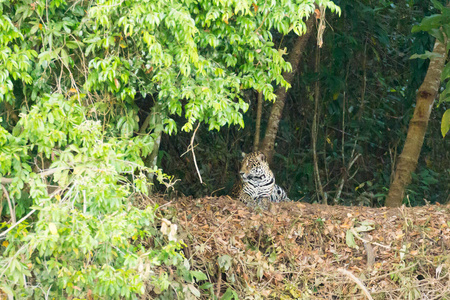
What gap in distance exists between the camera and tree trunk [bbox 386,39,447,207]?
7.97 metres

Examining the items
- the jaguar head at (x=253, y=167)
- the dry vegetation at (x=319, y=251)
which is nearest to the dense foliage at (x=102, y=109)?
the dry vegetation at (x=319, y=251)

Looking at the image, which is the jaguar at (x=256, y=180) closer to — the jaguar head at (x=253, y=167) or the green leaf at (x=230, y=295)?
the jaguar head at (x=253, y=167)

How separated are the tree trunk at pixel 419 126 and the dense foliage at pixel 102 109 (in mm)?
2934

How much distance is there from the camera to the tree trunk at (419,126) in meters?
7.97

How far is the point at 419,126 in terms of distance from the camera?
26.3ft

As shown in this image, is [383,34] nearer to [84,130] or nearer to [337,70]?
[337,70]

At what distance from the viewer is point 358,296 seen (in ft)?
20.7

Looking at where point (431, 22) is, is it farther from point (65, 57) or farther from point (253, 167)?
point (65, 57)

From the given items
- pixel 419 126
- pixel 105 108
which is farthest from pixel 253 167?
pixel 105 108

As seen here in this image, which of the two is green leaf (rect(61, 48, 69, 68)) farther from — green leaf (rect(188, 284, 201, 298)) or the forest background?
green leaf (rect(188, 284, 201, 298))

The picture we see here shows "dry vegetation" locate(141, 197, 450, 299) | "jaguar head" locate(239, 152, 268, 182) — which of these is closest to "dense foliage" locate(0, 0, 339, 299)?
"dry vegetation" locate(141, 197, 450, 299)

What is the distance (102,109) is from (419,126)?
443 cm

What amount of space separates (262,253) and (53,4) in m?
3.43

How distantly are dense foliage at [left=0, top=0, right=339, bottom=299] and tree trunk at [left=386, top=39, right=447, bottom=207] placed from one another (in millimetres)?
2934
